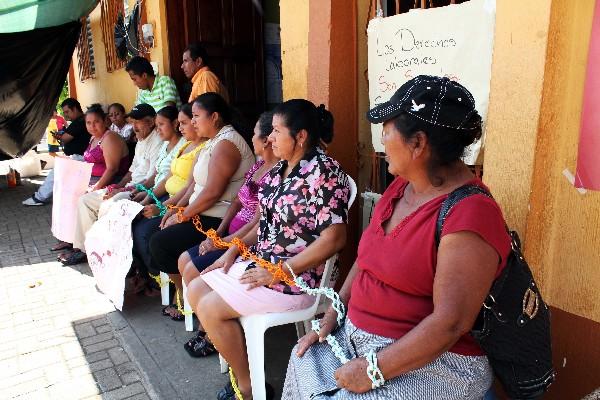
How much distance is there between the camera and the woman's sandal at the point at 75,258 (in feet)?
15.6

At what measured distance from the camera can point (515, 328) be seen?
4.47 ft

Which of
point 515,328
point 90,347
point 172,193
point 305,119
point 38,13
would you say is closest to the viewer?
point 515,328

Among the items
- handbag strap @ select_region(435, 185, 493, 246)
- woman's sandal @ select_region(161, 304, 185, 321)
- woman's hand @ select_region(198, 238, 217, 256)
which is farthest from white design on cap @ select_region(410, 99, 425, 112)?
woman's sandal @ select_region(161, 304, 185, 321)

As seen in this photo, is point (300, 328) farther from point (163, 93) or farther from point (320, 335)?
point (163, 93)

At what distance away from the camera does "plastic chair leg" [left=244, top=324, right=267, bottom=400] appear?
224cm

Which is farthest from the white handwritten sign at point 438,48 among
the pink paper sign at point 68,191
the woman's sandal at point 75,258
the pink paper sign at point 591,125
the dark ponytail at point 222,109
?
the woman's sandal at point 75,258

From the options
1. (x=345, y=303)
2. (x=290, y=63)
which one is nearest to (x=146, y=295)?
(x=290, y=63)

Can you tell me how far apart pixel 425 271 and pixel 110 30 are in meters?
6.99

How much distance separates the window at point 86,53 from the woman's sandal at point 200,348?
22.0 ft

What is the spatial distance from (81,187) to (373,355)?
4.22 meters

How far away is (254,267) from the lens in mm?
2381

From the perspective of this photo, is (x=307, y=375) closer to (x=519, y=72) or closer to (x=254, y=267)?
(x=254, y=267)

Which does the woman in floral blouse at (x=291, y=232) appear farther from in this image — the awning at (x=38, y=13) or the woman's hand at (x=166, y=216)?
the awning at (x=38, y=13)

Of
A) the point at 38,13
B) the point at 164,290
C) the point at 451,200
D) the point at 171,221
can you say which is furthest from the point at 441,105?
the point at 38,13
